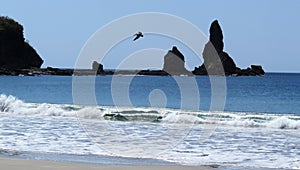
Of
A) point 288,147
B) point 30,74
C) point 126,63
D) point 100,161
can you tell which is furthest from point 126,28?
point 30,74

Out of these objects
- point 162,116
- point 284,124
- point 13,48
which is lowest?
point 284,124

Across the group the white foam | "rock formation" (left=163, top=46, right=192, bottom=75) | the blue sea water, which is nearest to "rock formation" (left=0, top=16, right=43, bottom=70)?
the blue sea water

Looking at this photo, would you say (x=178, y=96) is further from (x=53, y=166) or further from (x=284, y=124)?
(x=53, y=166)

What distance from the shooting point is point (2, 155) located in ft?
36.5

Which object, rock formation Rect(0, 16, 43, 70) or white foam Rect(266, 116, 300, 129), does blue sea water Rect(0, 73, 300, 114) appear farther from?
rock formation Rect(0, 16, 43, 70)

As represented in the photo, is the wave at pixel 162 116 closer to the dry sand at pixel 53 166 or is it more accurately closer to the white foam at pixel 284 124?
the white foam at pixel 284 124

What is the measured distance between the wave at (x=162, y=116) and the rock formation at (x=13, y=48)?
89809mm

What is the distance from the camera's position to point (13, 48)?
11581cm

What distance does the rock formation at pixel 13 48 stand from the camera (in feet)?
377

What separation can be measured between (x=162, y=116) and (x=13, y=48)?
96.9 metres

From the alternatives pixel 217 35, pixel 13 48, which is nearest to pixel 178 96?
pixel 217 35

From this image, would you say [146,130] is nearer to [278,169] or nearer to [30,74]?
[278,169]

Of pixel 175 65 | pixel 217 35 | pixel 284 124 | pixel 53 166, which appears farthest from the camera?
pixel 217 35

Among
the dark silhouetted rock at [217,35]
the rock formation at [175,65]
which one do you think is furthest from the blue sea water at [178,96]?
the dark silhouetted rock at [217,35]
